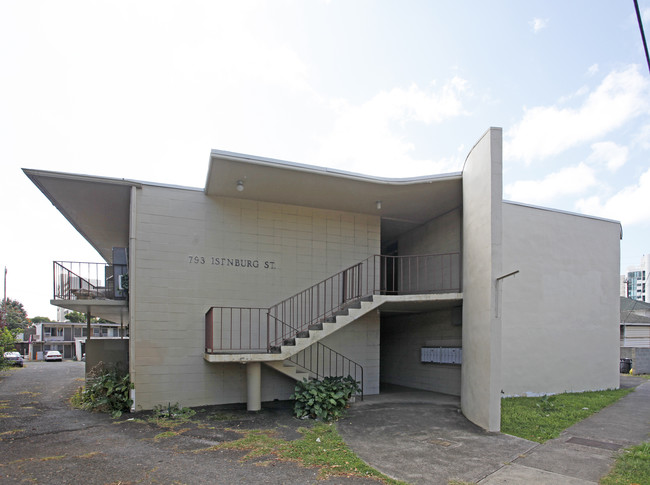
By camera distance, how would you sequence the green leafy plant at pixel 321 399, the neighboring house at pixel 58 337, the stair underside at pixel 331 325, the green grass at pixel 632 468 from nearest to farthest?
1. the green grass at pixel 632 468
2. the green leafy plant at pixel 321 399
3. the stair underside at pixel 331 325
4. the neighboring house at pixel 58 337

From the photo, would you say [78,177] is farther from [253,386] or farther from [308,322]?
[308,322]

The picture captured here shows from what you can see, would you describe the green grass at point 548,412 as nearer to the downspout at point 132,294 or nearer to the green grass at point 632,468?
the green grass at point 632,468

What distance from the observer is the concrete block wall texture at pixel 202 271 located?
9.38m

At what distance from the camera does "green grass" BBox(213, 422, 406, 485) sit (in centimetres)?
554

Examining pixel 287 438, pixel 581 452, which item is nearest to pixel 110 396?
pixel 287 438

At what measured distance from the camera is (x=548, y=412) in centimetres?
888

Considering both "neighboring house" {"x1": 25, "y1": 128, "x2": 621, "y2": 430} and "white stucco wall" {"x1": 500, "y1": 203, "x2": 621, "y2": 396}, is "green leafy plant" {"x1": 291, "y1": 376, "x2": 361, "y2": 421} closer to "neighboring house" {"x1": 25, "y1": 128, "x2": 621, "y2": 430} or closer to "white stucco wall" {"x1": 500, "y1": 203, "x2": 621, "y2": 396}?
"neighboring house" {"x1": 25, "y1": 128, "x2": 621, "y2": 430}

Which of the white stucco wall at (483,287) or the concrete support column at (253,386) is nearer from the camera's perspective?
the white stucco wall at (483,287)

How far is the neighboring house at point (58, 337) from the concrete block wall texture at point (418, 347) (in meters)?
36.4

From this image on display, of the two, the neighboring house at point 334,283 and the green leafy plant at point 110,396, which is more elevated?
the neighboring house at point 334,283

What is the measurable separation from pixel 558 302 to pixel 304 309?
7.04m

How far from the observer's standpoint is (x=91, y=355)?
1239 centimetres

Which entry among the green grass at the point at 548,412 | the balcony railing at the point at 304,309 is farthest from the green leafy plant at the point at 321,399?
the green grass at the point at 548,412

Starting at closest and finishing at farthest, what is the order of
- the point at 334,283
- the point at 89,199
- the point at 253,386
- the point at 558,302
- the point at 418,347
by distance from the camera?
1. the point at 253,386
2. the point at 89,199
3. the point at 334,283
4. the point at 558,302
5. the point at 418,347
